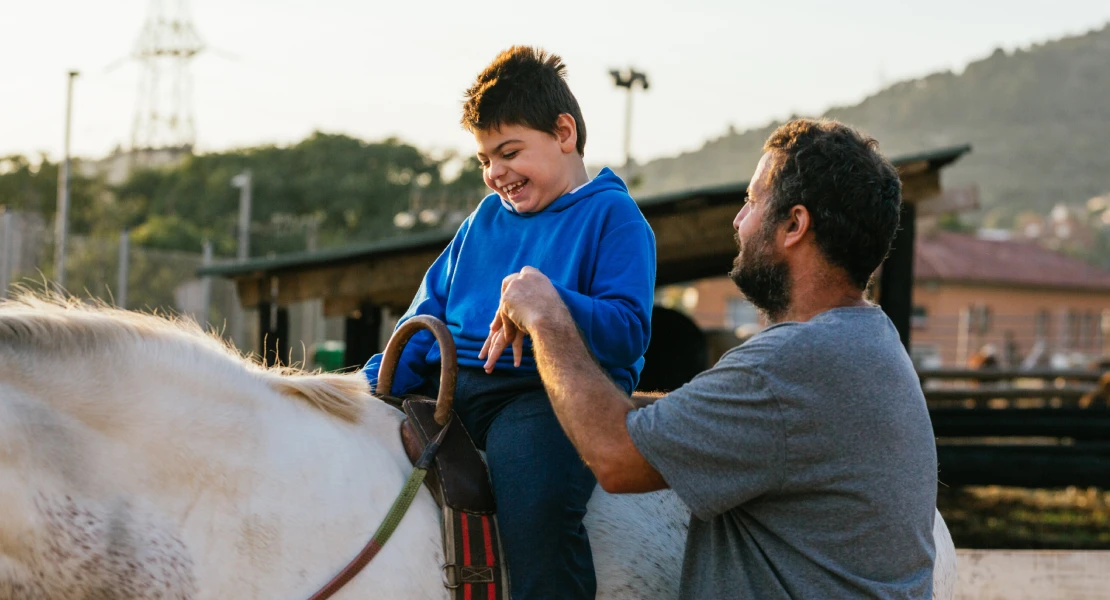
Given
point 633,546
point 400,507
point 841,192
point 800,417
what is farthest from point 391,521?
point 841,192

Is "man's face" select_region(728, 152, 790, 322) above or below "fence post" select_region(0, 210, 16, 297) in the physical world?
above

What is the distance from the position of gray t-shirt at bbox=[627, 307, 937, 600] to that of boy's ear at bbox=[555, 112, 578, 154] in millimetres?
720

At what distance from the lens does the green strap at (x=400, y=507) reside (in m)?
1.97

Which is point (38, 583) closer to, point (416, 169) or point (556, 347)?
point (556, 347)

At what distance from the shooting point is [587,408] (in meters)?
1.89

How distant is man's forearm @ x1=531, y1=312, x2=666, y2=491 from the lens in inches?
73.9

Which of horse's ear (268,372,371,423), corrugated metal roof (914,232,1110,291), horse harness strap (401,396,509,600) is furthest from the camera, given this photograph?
corrugated metal roof (914,232,1110,291)

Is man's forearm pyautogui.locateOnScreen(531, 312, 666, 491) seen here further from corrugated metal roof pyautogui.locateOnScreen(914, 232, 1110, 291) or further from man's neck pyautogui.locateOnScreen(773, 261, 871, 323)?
corrugated metal roof pyautogui.locateOnScreen(914, 232, 1110, 291)

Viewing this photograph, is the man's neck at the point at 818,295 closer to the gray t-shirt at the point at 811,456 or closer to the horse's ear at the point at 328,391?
the gray t-shirt at the point at 811,456

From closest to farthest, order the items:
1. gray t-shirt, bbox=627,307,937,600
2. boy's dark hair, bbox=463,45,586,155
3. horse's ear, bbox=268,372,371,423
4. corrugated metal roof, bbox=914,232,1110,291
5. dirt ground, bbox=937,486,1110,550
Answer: gray t-shirt, bbox=627,307,937,600 → horse's ear, bbox=268,372,371,423 → boy's dark hair, bbox=463,45,586,155 → dirt ground, bbox=937,486,1110,550 → corrugated metal roof, bbox=914,232,1110,291

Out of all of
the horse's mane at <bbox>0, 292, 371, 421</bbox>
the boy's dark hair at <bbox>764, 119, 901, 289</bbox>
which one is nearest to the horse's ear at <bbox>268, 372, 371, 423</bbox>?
the horse's mane at <bbox>0, 292, 371, 421</bbox>

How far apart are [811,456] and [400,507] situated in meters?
0.77

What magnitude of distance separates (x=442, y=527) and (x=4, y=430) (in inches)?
31.2

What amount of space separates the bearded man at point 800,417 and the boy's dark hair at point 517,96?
0.50 m
